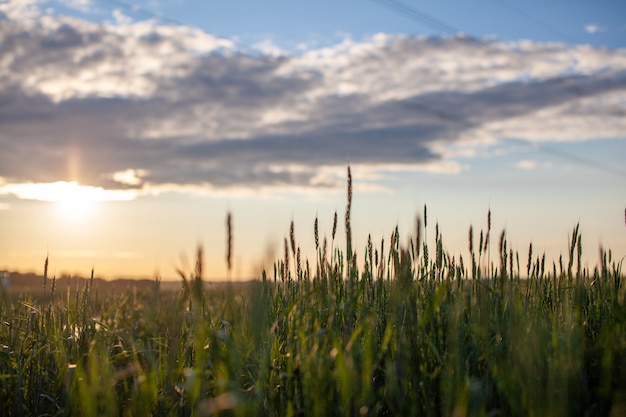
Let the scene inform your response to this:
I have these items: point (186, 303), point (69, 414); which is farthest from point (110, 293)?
point (69, 414)

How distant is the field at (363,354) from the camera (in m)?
A: 2.97

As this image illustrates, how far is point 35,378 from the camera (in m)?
4.33

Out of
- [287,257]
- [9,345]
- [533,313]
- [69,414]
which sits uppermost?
[287,257]

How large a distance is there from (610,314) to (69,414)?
12.6 feet

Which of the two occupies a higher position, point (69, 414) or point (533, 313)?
point (533, 313)

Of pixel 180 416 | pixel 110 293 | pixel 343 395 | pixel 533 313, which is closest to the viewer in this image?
pixel 343 395

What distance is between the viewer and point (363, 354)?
345 cm

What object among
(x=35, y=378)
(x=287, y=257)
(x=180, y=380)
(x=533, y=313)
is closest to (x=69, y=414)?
(x=35, y=378)

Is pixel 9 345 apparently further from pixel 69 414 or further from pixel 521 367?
pixel 521 367

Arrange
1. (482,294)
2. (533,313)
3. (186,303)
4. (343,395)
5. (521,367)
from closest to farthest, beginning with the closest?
(343,395)
(521,367)
(482,294)
(533,313)
(186,303)

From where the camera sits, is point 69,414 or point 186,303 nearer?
point 69,414

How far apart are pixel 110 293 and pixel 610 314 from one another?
6.65 m

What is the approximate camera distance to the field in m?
2.97

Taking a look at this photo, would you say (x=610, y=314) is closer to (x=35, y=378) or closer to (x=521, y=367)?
(x=521, y=367)
